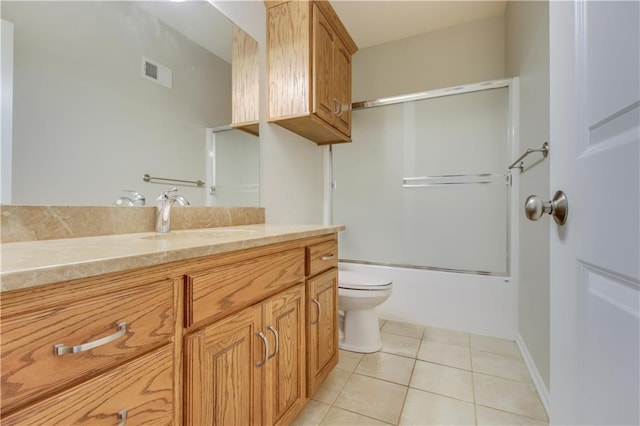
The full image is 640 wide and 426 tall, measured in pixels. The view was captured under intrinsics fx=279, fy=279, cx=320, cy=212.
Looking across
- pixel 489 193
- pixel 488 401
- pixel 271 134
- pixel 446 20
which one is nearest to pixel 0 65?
pixel 271 134

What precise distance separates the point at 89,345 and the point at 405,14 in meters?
2.84

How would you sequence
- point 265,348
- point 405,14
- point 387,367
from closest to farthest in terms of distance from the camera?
point 265,348, point 387,367, point 405,14

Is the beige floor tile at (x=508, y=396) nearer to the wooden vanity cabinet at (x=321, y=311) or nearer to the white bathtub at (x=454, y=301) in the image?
the white bathtub at (x=454, y=301)

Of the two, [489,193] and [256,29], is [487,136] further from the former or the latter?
[256,29]

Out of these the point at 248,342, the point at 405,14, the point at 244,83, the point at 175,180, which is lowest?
the point at 248,342

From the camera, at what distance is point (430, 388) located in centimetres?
143

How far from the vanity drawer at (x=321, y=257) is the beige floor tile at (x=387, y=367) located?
0.68 metres

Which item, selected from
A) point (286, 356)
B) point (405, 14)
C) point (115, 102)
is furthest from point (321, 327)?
point (405, 14)

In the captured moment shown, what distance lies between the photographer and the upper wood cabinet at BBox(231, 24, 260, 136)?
59.6 inches

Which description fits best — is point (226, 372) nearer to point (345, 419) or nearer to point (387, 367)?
point (345, 419)

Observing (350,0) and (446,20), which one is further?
(446,20)

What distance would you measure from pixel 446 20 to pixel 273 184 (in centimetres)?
210

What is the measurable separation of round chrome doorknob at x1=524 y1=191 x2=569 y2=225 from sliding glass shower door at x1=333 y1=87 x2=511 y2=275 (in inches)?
71.1

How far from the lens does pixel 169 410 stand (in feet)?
2.02
